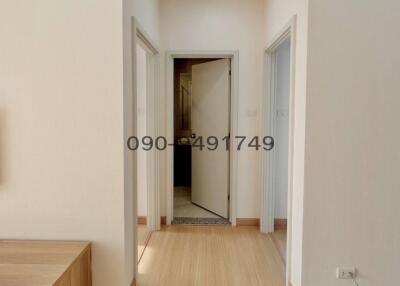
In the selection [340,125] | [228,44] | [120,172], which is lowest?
[120,172]

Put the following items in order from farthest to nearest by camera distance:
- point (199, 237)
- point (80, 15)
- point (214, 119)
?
point (214, 119)
point (199, 237)
point (80, 15)

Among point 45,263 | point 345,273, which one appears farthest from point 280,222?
point 45,263

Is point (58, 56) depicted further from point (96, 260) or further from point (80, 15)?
point (96, 260)

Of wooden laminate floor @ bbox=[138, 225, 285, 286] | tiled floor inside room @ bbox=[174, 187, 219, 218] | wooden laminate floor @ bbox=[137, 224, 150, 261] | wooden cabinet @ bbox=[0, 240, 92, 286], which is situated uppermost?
wooden cabinet @ bbox=[0, 240, 92, 286]

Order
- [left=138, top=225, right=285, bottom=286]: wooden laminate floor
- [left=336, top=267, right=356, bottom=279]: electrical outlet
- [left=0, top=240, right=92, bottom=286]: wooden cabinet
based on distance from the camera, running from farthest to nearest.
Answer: [left=138, top=225, right=285, bottom=286]: wooden laminate floor
[left=336, top=267, right=356, bottom=279]: electrical outlet
[left=0, top=240, right=92, bottom=286]: wooden cabinet

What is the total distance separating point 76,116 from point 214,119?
7.21ft

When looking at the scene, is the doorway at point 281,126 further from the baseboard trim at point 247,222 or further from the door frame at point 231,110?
the door frame at point 231,110

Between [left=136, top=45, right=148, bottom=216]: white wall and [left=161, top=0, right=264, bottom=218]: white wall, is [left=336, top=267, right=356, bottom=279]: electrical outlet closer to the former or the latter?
[left=161, top=0, right=264, bottom=218]: white wall

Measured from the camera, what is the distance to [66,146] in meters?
2.02

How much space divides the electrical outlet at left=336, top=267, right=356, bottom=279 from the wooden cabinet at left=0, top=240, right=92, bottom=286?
170 cm

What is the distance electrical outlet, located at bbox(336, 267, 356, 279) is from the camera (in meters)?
2.07

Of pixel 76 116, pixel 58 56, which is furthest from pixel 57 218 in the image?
pixel 58 56

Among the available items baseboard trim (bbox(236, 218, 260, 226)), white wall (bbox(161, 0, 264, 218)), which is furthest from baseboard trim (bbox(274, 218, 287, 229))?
white wall (bbox(161, 0, 264, 218))

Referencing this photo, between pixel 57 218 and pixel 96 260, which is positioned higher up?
pixel 57 218
